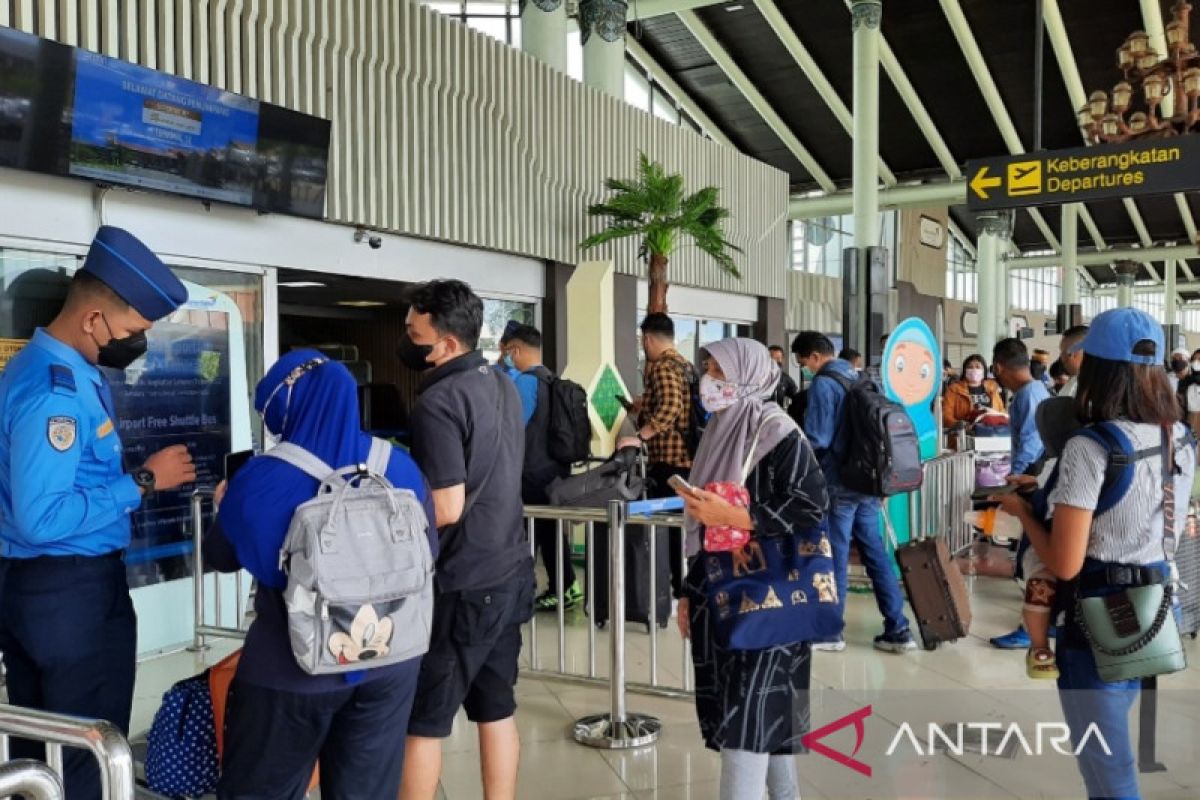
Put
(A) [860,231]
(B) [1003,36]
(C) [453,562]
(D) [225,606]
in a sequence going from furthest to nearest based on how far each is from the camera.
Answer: (B) [1003,36]
(A) [860,231]
(D) [225,606]
(C) [453,562]

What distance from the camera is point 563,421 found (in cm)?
→ 588

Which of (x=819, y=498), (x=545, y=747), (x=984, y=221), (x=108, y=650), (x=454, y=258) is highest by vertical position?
(x=984, y=221)

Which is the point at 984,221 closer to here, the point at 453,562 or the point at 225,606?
the point at 225,606

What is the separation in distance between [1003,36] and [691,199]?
37.3ft

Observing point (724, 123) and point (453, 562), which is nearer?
point (453, 562)

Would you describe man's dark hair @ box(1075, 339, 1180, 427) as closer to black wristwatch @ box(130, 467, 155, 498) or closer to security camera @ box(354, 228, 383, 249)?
black wristwatch @ box(130, 467, 155, 498)

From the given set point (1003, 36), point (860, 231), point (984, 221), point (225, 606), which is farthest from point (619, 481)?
point (984, 221)

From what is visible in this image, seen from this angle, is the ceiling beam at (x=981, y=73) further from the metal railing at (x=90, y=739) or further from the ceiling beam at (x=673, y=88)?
the metal railing at (x=90, y=739)

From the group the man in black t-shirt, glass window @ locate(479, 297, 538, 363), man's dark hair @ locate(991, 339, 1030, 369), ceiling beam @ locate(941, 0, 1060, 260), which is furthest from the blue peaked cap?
ceiling beam @ locate(941, 0, 1060, 260)

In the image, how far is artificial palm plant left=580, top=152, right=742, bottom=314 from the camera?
10.1 m

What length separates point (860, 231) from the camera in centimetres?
1529

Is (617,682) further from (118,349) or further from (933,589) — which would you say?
(118,349)

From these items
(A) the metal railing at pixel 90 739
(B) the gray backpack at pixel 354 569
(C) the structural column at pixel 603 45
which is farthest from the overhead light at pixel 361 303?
(A) the metal railing at pixel 90 739

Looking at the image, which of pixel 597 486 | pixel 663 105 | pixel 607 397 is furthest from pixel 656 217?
pixel 663 105
